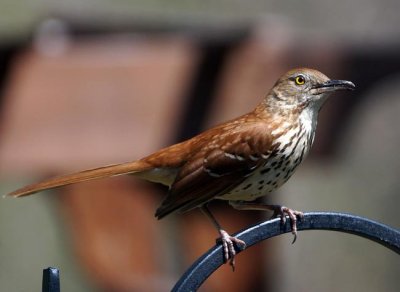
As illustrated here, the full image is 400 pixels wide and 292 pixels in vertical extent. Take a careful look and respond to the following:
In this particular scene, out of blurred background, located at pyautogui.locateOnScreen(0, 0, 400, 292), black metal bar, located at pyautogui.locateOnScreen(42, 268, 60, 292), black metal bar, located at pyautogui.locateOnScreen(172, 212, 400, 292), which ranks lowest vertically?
black metal bar, located at pyautogui.locateOnScreen(42, 268, 60, 292)

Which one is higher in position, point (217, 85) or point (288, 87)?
point (217, 85)

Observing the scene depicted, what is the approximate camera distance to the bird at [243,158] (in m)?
4.56

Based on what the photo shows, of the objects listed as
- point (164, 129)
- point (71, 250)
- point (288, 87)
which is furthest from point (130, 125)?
point (288, 87)

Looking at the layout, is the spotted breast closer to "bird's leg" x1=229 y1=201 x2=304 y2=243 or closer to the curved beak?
"bird's leg" x1=229 y1=201 x2=304 y2=243

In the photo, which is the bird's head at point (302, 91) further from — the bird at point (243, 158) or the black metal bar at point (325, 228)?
the black metal bar at point (325, 228)

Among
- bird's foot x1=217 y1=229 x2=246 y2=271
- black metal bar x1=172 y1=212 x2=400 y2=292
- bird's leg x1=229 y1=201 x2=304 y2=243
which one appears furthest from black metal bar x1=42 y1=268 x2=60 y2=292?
bird's leg x1=229 y1=201 x2=304 y2=243

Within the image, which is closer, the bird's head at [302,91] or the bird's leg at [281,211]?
the bird's leg at [281,211]

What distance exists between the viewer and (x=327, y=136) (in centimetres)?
713

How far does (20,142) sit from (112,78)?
1.95ft

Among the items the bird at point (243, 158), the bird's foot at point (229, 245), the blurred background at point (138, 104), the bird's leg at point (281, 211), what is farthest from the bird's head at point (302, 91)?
the blurred background at point (138, 104)

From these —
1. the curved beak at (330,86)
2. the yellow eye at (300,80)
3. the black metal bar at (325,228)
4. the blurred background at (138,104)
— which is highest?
the blurred background at (138,104)

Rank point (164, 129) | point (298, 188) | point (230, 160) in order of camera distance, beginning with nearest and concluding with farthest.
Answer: point (230, 160)
point (164, 129)
point (298, 188)

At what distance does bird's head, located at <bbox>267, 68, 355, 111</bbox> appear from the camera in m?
4.80

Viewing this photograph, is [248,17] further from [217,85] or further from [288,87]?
[288,87]
